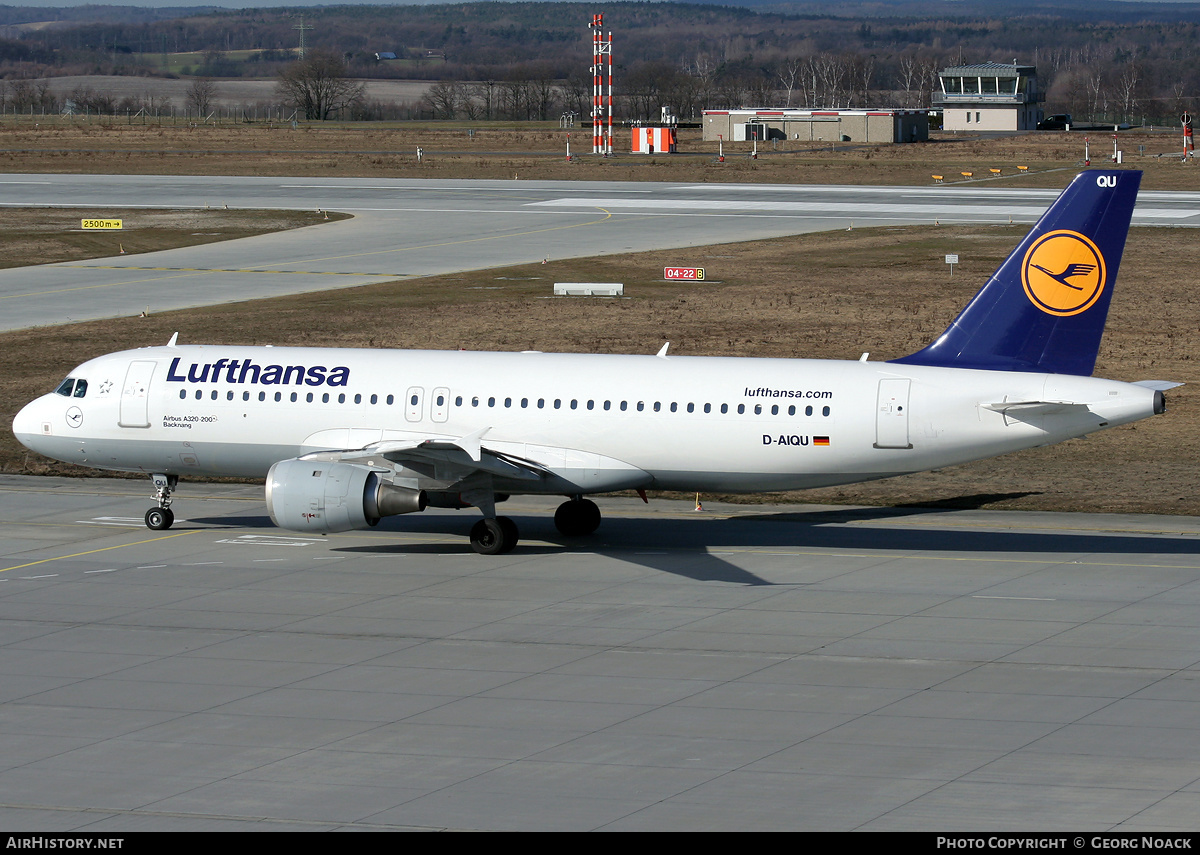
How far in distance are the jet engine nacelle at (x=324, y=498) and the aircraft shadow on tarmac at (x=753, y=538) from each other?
2.87 metres

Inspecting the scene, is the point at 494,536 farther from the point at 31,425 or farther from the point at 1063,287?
the point at 1063,287

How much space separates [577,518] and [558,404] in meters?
3.37

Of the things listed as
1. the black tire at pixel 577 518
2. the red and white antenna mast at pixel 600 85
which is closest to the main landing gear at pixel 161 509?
the black tire at pixel 577 518

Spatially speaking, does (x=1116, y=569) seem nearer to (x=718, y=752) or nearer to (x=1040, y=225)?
(x=1040, y=225)

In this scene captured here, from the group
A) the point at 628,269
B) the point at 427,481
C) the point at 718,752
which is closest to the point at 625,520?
the point at 427,481

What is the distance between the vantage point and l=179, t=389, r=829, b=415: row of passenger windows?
111 ft

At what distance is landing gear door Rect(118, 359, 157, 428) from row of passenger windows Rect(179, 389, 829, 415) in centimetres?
144

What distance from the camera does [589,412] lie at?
34594 mm

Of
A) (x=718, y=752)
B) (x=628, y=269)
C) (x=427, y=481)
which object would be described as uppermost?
(x=628, y=269)

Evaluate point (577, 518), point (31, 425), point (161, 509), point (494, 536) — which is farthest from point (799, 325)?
point (31, 425)

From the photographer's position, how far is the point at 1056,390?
106 ft

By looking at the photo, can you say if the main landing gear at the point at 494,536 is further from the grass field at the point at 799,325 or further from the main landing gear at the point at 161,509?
the grass field at the point at 799,325

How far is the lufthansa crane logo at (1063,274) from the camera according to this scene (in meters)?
33.2

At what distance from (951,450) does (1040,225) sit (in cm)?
547
